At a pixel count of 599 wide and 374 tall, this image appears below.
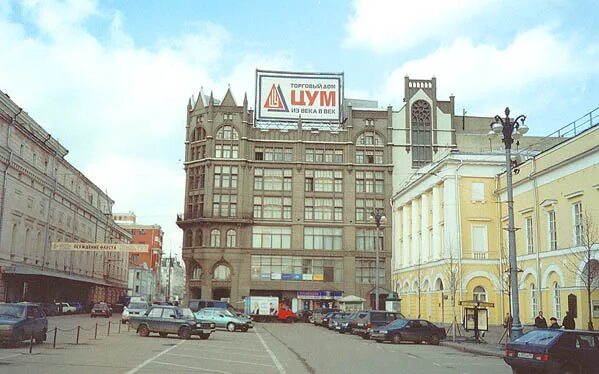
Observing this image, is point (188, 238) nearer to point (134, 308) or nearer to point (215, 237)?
point (215, 237)

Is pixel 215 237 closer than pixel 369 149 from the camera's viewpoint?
Yes

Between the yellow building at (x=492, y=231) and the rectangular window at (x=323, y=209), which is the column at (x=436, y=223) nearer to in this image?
the yellow building at (x=492, y=231)

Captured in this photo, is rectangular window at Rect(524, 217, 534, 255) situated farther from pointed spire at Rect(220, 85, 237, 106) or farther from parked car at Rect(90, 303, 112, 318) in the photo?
pointed spire at Rect(220, 85, 237, 106)

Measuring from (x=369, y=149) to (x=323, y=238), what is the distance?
42.8ft

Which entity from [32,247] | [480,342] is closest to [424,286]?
[480,342]

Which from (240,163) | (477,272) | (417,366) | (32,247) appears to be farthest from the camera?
(240,163)

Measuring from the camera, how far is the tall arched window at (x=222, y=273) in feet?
267

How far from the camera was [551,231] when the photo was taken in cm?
4225

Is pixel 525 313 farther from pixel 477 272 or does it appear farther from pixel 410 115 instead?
pixel 410 115

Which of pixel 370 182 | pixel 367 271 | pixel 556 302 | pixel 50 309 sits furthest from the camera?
pixel 370 182

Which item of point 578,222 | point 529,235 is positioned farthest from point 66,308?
point 578,222

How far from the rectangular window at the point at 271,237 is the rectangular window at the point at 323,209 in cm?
344

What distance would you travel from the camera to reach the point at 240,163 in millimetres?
83000

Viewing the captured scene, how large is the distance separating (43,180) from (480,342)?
44.6m
